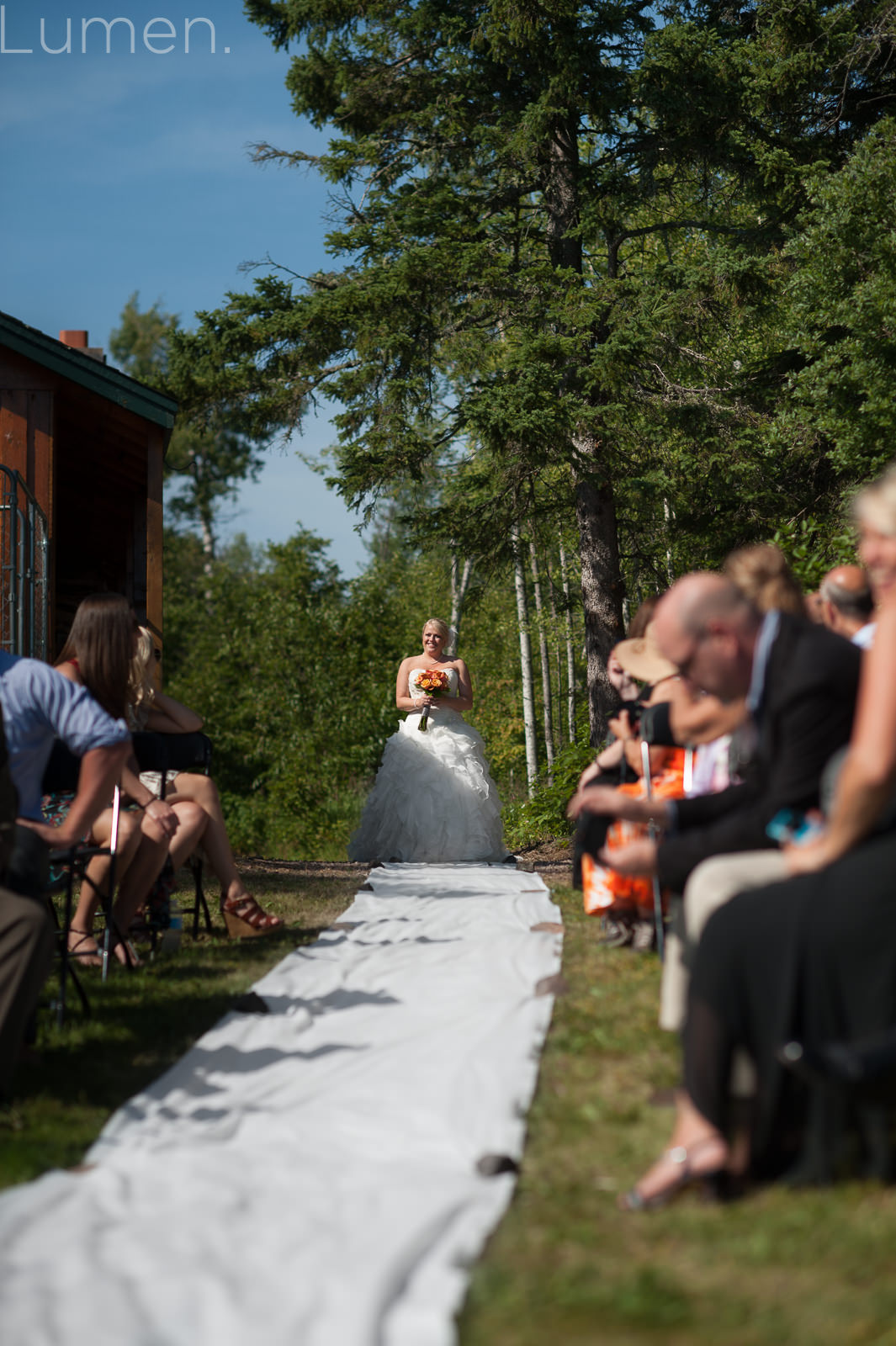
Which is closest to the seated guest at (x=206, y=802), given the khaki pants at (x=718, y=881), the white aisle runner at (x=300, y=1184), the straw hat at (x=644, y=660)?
the white aisle runner at (x=300, y=1184)

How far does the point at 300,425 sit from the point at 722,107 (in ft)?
17.8

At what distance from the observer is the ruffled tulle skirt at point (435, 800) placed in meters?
10.5

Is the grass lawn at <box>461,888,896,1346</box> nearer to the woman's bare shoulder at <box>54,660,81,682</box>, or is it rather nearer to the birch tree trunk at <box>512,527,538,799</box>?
the woman's bare shoulder at <box>54,660,81,682</box>

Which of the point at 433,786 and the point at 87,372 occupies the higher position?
the point at 87,372

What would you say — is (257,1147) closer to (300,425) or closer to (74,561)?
(300,425)

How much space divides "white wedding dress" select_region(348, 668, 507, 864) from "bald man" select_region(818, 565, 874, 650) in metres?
5.63

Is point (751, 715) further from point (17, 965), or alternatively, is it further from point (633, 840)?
point (633, 840)

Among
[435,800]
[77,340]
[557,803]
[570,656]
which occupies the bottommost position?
[557,803]

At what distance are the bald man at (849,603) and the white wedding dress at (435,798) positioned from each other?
5.63m

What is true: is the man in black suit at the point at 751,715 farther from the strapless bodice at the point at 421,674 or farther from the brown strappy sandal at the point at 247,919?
the strapless bodice at the point at 421,674

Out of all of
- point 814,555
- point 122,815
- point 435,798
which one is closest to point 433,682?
point 435,798

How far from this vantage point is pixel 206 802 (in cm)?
639

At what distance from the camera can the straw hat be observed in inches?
223

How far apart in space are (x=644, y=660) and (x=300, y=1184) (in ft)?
11.1
